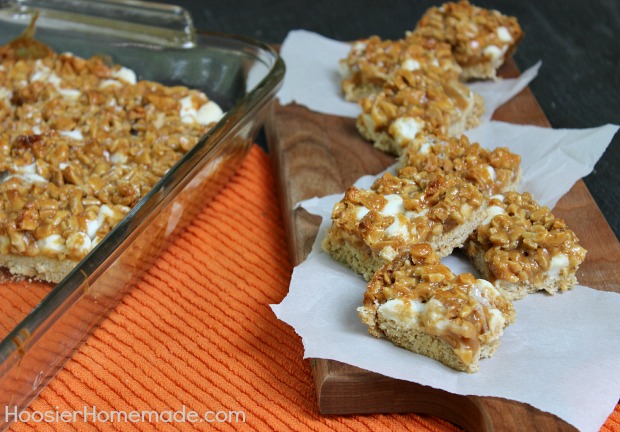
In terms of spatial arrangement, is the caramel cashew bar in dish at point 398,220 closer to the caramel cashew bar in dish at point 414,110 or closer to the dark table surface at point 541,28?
the caramel cashew bar in dish at point 414,110

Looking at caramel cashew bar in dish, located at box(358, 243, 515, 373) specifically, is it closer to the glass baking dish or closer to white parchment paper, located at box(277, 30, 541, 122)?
the glass baking dish

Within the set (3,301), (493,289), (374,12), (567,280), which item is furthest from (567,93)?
(3,301)

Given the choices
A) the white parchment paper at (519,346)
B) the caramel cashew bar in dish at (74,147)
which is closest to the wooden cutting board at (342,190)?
the white parchment paper at (519,346)

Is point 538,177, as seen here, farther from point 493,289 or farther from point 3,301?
point 3,301

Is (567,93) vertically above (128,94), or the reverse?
(567,93)

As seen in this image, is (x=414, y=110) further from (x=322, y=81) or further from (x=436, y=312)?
(x=436, y=312)

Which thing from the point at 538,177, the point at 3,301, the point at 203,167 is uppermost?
the point at 538,177
